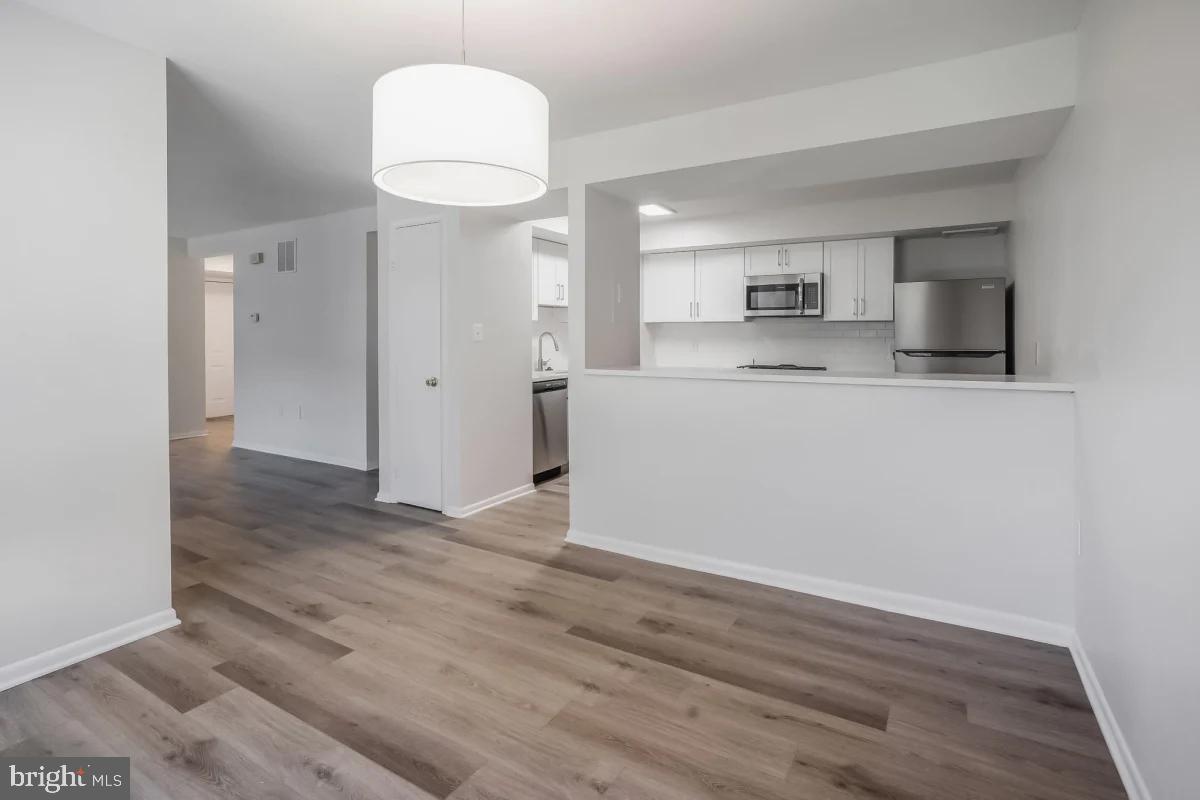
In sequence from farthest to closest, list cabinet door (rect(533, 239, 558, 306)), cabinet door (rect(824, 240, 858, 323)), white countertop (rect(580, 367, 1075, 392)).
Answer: cabinet door (rect(533, 239, 558, 306)), cabinet door (rect(824, 240, 858, 323)), white countertop (rect(580, 367, 1075, 392))

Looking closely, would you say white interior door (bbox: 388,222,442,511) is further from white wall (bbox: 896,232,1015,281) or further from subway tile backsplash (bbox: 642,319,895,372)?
white wall (bbox: 896,232,1015,281)

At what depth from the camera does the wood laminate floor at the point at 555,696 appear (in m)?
1.75

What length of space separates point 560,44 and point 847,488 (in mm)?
2268

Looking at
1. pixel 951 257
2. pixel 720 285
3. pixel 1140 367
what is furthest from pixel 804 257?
pixel 1140 367

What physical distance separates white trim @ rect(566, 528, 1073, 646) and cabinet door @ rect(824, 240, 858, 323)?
2.97 meters

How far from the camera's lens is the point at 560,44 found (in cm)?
253

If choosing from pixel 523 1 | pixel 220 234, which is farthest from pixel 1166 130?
pixel 220 234

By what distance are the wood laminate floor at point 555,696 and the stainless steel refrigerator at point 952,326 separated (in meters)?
2.68

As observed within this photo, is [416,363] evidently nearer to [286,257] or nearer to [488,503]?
[488,503]

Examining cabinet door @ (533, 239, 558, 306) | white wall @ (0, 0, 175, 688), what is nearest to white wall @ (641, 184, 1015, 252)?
cabinet door @ (533, 239, 558, 306)

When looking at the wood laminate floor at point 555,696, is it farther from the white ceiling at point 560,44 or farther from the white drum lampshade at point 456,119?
the white ceiling at point 560,44

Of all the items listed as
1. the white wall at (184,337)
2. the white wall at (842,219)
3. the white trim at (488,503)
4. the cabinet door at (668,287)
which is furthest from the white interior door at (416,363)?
the white wall at (184,337)

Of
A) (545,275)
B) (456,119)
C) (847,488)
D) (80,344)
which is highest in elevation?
(545,275)

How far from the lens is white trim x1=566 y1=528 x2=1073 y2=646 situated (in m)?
2.57
